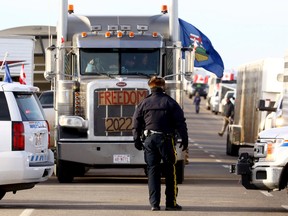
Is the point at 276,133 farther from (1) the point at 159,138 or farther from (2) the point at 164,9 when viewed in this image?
(2) the point at 164,9

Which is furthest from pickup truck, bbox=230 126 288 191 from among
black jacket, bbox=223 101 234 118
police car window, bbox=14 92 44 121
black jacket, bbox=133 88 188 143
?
black jacket, bbox=223 101 234 118

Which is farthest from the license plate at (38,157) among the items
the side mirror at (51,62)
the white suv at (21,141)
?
the side mirror at (51,62)

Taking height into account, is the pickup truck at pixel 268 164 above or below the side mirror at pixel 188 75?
below

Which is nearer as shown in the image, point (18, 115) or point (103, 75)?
point (18, 115)

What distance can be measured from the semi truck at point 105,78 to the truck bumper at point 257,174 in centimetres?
551

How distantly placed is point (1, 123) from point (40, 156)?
76 cm

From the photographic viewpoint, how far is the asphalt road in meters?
17.4

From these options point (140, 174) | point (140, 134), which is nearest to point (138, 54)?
point (140, 174)

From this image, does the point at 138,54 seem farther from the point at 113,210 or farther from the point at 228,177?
the point at 113,210

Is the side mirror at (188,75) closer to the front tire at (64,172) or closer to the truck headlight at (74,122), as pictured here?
the truck headlight at (74,122)

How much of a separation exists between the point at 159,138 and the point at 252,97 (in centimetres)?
1923

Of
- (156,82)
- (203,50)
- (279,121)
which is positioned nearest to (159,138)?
(156,82)

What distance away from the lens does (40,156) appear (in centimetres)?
1736

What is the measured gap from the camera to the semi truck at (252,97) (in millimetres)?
34406
